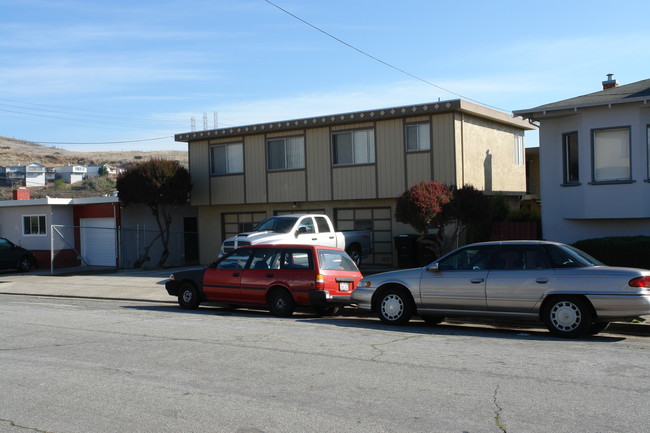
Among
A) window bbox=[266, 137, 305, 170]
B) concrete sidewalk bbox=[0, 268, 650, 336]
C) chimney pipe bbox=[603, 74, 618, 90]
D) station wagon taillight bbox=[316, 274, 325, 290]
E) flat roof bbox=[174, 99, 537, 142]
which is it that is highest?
chimney pipe bbox=[603, 74, 618, 90]

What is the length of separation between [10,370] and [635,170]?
52.8 ft

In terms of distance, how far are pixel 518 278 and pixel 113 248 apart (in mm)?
22838

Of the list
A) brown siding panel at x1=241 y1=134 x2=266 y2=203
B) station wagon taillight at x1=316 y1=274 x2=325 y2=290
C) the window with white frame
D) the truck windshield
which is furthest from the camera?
the window with white frame

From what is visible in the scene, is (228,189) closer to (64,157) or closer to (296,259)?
(296,259)

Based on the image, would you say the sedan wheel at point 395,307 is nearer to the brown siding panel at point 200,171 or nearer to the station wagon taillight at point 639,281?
the station wagon taillight at point 639,281

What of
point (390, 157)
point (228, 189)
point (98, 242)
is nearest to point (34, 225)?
point (98, 242)

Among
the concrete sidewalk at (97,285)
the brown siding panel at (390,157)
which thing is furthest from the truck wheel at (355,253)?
the concrete sidewalk at (97,285)

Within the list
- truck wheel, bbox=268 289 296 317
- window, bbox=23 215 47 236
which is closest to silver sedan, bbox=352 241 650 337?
truck wheel, bbox=268 289 296 317

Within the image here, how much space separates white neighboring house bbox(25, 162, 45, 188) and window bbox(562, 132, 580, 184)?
6656 centimetres

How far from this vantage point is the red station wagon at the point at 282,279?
13.5 metres

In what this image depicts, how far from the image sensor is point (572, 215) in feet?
63.6

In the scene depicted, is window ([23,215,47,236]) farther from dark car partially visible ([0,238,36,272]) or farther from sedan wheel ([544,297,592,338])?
sedan wheel ([544,297,592,338])

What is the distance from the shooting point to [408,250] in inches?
861

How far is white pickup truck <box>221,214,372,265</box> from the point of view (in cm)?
1972
